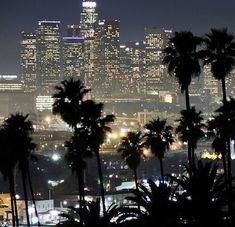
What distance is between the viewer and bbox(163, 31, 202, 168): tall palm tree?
28922 millimetres

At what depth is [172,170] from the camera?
12606 cm

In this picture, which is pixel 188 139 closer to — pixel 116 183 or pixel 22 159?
pixel 22 159

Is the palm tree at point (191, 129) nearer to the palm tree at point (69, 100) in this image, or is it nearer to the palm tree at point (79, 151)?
the palm tree at point (79, 151)

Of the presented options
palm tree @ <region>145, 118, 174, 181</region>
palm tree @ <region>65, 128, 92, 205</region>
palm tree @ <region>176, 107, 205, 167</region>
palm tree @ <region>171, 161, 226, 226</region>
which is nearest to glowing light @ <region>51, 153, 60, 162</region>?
palm tree @ <region>145, 118, 174, 181</region>

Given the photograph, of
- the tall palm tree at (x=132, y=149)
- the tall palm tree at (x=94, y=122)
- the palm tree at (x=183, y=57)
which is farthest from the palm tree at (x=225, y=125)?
the tall palm tree at (x=132, y=149)

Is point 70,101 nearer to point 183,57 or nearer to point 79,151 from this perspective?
point 79,151

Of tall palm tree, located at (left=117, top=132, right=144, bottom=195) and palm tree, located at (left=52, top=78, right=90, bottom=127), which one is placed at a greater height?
palm tree, located at (left=52, top=78, right=90, bottom=127)

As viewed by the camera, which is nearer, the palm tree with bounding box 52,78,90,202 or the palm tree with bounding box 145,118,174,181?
the palm tree with bounding box 52,78,90,202

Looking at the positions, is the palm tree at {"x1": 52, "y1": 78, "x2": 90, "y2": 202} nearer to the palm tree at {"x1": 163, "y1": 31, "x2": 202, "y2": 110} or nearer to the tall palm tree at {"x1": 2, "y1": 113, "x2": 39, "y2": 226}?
the palm tree at {"x1": 163, "y1": 31, "x2": 202, "y2": 110}

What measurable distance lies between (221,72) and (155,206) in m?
10.8

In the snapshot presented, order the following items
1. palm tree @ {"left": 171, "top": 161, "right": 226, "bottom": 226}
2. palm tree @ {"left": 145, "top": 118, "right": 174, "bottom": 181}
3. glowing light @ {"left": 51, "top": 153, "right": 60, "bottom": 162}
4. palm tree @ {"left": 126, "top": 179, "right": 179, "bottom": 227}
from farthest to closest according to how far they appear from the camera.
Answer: glowing light @ {"left": 51, "top": 153, "right": 60, "bottom": 162}
palm tree @ {"left": 145, "top": 118, "right": 174, "bottom": 181}
palm tree @ {"left": 126, "top": 179, "right": 179, "bottom": 227}
palm tree @ {"left": 171, "top": 161, "right": 226, "bottom": 226}

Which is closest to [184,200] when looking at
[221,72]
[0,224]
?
[221,72]

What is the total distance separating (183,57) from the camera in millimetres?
29141

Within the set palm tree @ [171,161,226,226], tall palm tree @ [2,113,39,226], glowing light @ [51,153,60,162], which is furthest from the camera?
glowing light @ [51,153,60,162]
